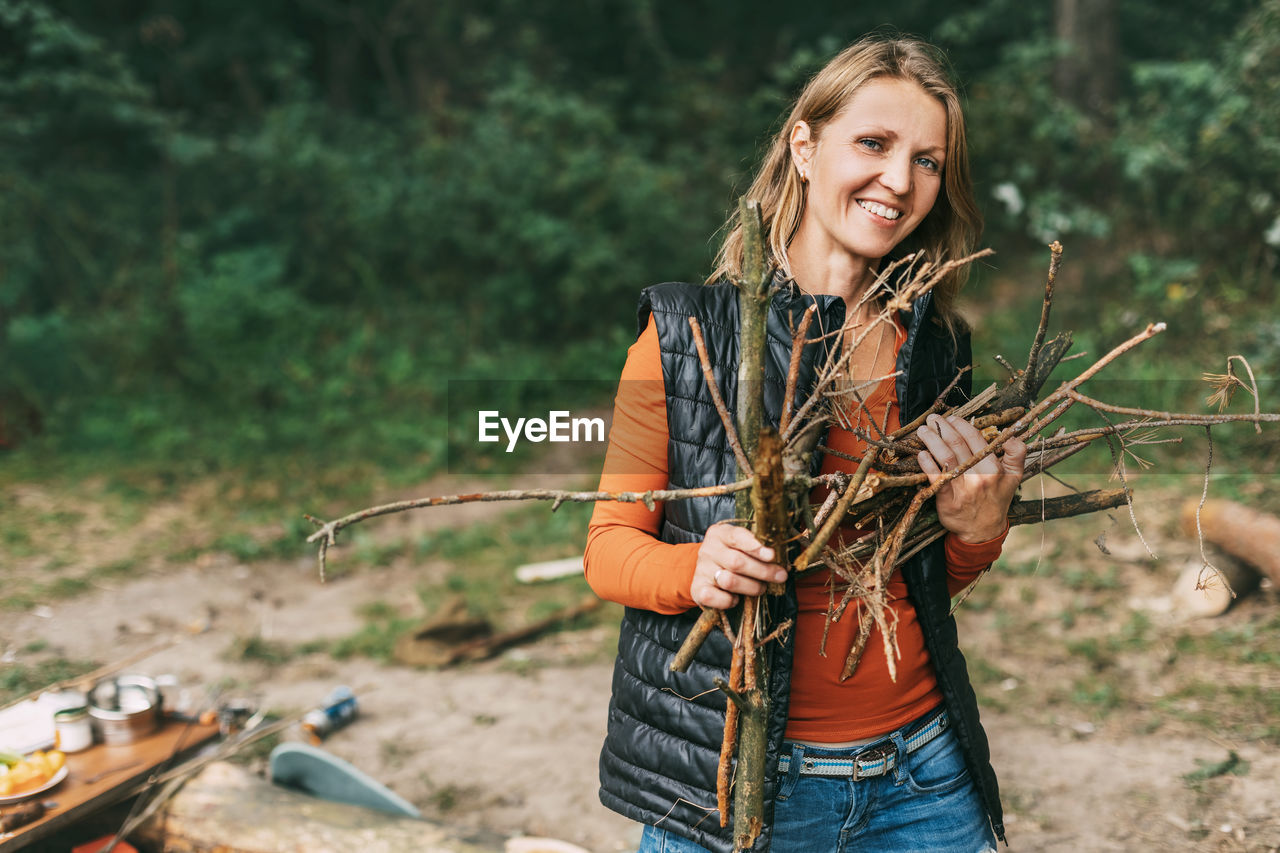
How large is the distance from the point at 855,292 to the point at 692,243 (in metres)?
7.69

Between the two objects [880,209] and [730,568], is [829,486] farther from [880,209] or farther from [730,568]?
[880,209]

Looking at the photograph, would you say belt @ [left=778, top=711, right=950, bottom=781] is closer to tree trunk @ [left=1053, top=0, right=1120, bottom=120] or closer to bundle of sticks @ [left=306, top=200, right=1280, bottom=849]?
bundle of sticks @ [left=306, top=200, right=1280, bottom=849]

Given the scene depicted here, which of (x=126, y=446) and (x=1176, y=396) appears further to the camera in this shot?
(x=126, y=446)

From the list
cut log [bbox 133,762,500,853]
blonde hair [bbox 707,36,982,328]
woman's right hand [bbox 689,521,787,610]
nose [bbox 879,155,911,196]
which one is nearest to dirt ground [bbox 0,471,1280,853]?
cut log [bbox 133,762,500,853]

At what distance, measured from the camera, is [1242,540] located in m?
4.43

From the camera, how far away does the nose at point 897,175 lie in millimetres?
1534

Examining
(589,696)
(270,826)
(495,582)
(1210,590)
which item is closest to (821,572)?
(270,826)

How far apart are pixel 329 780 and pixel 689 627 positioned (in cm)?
211

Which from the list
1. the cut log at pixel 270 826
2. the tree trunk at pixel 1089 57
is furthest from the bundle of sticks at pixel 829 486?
the tree trunk at pixel 1089 57

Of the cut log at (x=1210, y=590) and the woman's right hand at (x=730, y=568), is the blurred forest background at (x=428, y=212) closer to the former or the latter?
the cut log at (x=1210, y=590)

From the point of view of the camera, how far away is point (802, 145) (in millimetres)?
1697

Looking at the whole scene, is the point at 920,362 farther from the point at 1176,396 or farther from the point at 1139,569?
the point at 1176,396

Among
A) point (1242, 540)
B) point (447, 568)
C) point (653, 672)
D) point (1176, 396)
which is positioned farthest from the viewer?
point (1176, 396)

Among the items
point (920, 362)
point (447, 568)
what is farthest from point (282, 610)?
point (920, 362)
